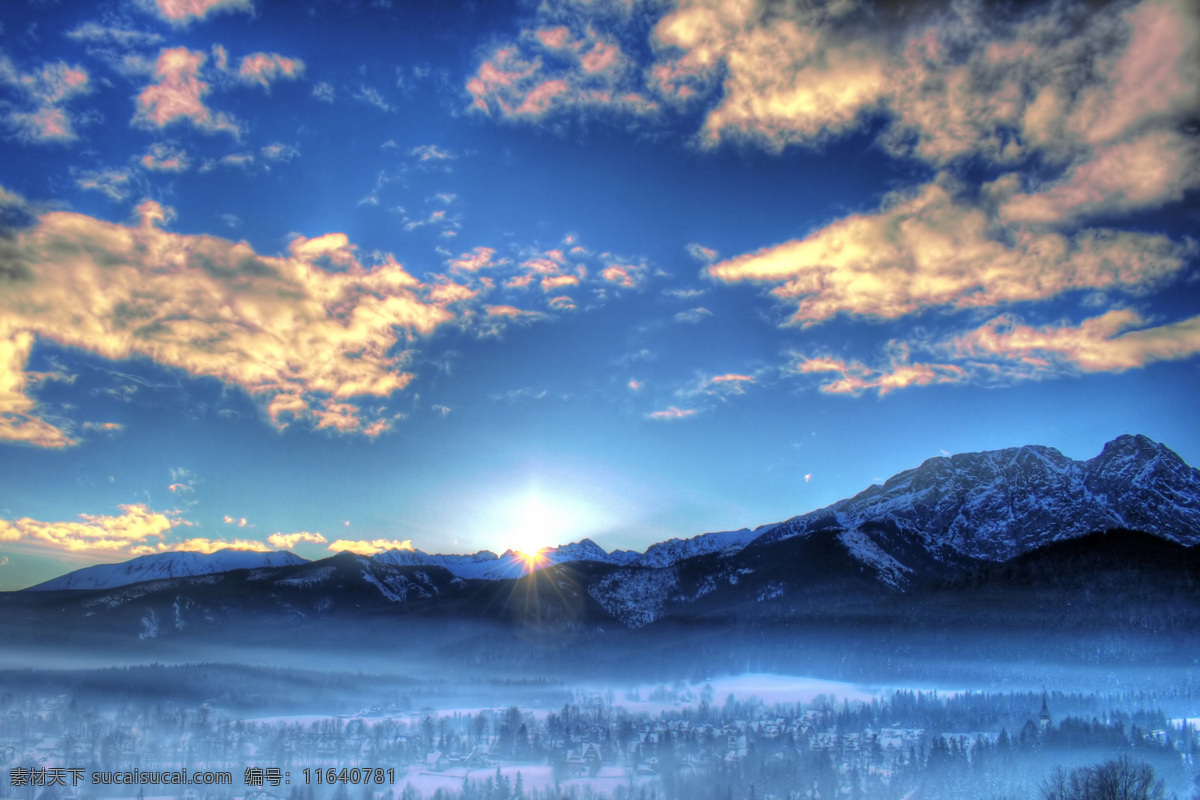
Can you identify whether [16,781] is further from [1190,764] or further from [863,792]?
[1190,764]

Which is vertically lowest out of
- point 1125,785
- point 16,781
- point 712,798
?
point 712,798

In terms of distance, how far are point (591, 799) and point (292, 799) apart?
3394 inches

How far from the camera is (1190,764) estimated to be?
192 meters

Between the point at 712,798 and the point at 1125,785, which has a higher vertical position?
the point at 1125,785

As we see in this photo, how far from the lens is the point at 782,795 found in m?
196

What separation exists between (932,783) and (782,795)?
138 ft

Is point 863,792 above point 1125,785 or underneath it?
underneath

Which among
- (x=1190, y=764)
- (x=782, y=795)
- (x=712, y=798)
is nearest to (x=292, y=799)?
(x=712, y=798)

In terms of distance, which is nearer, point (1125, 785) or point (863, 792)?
point (1125, 785)

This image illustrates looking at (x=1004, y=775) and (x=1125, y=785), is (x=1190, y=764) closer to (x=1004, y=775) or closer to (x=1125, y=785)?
(x=1004, y=775)

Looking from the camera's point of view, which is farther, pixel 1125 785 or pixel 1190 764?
pixel 1190 764

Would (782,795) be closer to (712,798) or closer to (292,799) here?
(712,798)

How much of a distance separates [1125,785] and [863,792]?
96.1 metres

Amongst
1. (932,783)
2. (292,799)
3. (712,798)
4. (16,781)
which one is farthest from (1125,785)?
(16,781)
